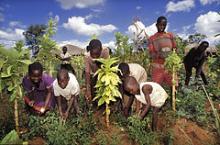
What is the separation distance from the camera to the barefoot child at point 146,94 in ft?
20.2

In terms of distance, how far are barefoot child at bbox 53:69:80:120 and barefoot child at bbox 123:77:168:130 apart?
0.81 metres

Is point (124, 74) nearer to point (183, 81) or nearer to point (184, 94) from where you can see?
point (184, 94)

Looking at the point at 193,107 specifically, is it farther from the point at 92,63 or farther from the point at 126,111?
the point at 92,63

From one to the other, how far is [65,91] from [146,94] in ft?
4.20

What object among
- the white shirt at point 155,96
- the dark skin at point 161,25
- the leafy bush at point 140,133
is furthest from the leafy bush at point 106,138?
the dark skin at point 161,25

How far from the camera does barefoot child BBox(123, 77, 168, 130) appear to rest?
6156 mm

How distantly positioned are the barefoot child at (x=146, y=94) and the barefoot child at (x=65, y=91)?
813 millimetres

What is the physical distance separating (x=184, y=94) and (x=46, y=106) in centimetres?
275

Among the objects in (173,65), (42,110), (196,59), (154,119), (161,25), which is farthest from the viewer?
(196,59)

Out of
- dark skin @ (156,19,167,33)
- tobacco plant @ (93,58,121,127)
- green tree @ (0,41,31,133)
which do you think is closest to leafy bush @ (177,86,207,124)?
dark skin @ (156,19,167,33)

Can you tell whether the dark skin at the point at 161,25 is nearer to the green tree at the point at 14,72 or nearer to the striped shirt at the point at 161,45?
the striped shirt at the point at 161,45

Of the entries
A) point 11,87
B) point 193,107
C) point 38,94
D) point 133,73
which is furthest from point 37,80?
point 193,107

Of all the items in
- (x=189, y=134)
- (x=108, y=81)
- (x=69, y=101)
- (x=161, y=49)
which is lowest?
(x=189, y=134)

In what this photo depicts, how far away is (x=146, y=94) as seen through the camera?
6.15 meters
